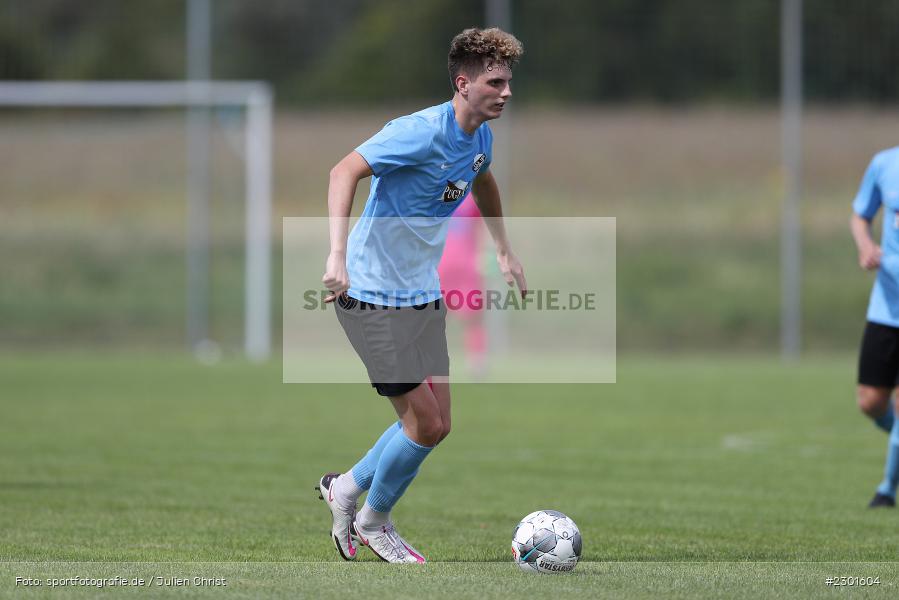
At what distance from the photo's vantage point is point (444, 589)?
15.0ft

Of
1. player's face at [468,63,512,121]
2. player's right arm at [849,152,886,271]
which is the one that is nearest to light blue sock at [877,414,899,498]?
player's right arm at [849,152,886,271]

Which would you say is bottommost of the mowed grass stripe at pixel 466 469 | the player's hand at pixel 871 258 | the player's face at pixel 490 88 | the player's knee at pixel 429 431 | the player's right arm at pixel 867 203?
the mowed grass stripe at pixel 466 469

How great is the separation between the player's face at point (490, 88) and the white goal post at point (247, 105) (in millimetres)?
14222

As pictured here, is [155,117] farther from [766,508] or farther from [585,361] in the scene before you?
[766,508]

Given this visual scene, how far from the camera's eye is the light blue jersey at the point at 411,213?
5.32m

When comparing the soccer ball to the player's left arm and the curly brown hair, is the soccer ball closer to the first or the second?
the player's left arm

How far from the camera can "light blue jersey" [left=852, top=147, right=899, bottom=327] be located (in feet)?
24.1

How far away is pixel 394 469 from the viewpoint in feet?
18.0

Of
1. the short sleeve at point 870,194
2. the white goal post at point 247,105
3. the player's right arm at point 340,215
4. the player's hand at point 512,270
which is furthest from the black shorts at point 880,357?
the white goal post at point 247,105

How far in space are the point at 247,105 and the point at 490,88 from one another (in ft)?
48.9

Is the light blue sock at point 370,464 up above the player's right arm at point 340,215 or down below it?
below

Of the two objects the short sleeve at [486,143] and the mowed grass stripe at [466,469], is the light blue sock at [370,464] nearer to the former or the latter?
the mowed grass stripe at [466,469]

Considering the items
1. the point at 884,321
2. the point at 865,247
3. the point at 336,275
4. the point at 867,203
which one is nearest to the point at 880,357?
the point at 884,321

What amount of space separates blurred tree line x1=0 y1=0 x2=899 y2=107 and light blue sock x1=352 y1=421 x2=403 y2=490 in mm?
15181
